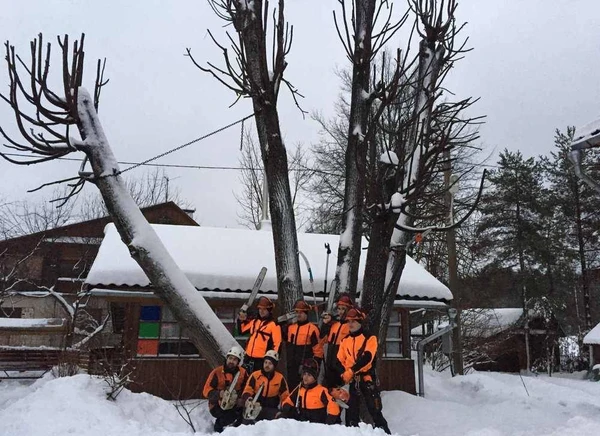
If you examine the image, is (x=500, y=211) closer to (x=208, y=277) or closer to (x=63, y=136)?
(x=208, y=277)

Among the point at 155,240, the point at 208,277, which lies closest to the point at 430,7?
the point at 155,240

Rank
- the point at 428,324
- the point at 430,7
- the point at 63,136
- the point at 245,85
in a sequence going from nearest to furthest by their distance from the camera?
the point at 63,136 < the point at 245,85 < the point at 430,7 < the point at 428,324

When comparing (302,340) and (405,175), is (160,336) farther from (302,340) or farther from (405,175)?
(405,175)

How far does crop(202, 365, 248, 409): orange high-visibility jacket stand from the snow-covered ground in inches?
31.6

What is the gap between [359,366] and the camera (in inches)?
256

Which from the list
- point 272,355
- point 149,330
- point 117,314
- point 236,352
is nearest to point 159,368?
point 149,330

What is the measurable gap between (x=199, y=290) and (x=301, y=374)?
4.26 metres

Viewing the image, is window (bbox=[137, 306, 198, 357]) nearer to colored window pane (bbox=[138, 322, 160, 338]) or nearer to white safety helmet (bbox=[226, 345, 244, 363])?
colored window pane (bbox=[138, 322, 160, 338])

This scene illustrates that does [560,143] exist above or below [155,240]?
above

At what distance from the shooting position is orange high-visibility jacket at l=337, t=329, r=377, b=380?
6508 mm

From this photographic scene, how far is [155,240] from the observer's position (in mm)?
6797

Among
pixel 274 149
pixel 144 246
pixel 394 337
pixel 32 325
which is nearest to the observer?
pixel 144 246

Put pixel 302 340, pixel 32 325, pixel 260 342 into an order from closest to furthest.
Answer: pixel 260 342
pixel 302 340
pixel 32 325

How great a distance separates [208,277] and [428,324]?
614 inches
